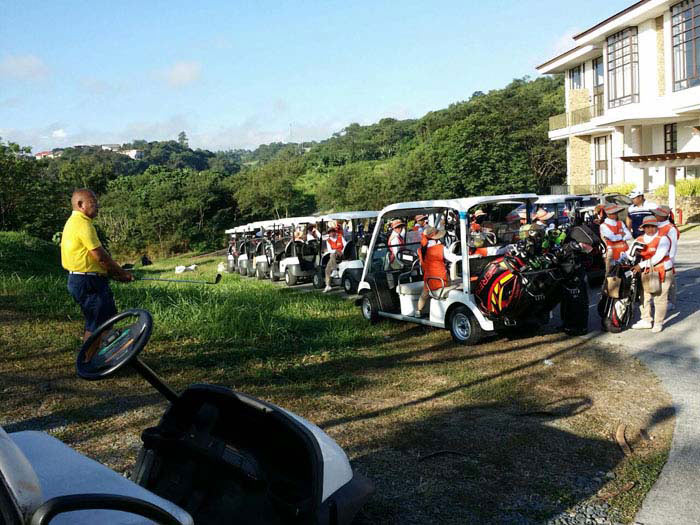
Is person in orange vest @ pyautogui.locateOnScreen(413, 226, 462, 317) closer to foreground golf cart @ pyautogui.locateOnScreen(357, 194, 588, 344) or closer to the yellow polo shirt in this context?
foreground golf cart @ pyautogui.locateOnScreen(357, 194, 588, 344)

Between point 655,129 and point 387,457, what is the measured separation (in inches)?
1217

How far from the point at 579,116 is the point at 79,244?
A: 3425 centimetres

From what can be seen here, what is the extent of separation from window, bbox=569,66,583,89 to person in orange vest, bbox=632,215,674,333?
1255 inches

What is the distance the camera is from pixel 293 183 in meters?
55.9

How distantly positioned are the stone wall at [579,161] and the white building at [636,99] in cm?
6

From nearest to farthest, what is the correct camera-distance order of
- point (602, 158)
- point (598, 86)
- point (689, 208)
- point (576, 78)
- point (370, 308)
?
1. point (370, 308)
2. point (689, 208)
3. point (598, 86)
4. point (602, 158)
5. point (576, 78)

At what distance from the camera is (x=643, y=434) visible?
5027 mm

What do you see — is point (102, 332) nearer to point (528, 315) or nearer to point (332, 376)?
point (332, 376)

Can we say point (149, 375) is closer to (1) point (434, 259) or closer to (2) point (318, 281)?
(1) point (434, 259)

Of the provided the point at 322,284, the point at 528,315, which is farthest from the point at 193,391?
the point at 322,284

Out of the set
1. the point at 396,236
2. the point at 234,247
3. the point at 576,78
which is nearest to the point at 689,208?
the point at 576,78

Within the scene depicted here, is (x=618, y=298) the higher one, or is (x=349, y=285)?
(x=618, y=298)

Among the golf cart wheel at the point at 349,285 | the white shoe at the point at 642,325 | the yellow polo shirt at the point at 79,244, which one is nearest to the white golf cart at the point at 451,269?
the white shoe at the point at 642,325

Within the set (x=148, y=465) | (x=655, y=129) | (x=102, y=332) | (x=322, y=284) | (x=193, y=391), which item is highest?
(x=655, y=129)
